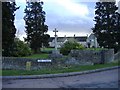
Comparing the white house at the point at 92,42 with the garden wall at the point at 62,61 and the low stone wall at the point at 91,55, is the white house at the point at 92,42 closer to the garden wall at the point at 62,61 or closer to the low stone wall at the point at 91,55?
the low stone wall at the point at 91,55

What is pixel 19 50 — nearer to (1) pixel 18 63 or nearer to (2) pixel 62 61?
(2) pixel 62 61

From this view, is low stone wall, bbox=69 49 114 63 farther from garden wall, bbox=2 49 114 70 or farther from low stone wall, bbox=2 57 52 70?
low stone wall, bbox=2 57 52 70

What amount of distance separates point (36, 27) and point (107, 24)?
58.8 ft

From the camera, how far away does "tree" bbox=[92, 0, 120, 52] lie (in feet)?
172

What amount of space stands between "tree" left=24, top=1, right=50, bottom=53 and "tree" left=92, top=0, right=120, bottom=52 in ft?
49.2

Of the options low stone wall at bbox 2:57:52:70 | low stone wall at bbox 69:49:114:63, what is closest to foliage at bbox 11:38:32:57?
low stone wall at bbox 69:49:114:63

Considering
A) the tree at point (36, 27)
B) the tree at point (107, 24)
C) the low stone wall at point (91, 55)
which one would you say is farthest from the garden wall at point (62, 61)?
the tree at point (36, 27)

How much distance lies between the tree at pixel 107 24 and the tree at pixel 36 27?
49.2 feet

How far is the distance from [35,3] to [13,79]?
46652 mm

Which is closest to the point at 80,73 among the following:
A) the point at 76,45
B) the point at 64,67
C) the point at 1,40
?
the point at 64,67

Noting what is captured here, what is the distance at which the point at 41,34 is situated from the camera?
65188 millimetres

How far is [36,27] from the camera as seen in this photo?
65.2 metres

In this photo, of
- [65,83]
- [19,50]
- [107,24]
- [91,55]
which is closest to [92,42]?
[107,24]

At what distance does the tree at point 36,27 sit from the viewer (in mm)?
64812
